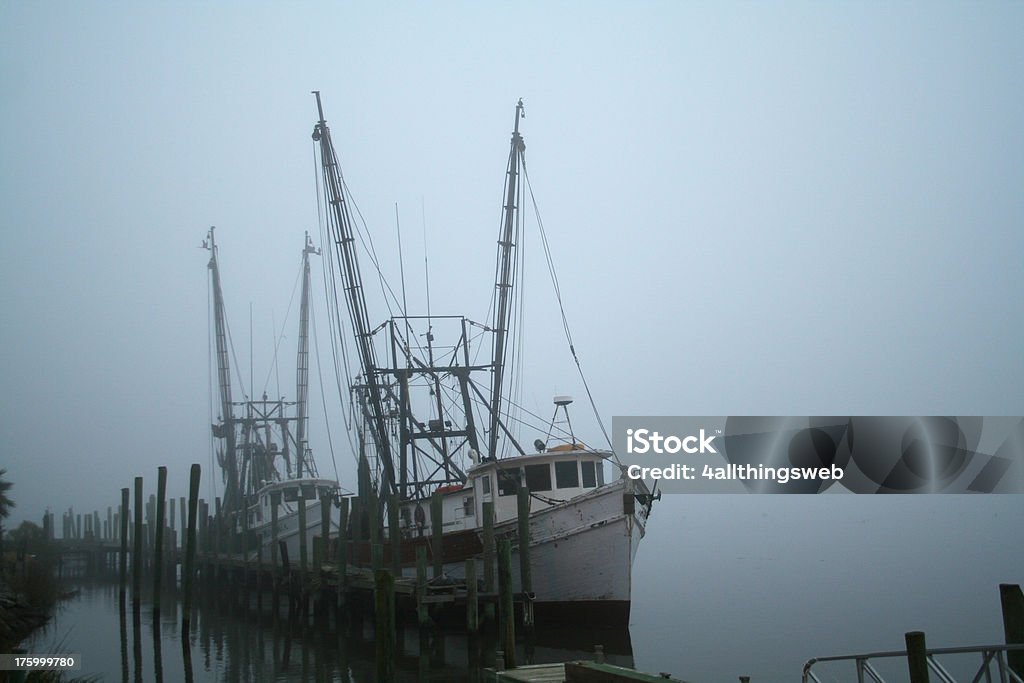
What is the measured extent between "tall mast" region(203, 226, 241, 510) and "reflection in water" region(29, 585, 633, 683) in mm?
16008

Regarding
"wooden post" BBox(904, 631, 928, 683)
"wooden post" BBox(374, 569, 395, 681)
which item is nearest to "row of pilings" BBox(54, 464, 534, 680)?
"wooden post" BBox(374, 569, 395, 681)

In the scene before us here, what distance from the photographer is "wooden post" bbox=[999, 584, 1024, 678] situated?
13774 mm

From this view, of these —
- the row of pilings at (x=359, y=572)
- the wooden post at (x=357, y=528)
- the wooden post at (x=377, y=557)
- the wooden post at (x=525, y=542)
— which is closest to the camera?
the row of pilings at (x=359, y=572)

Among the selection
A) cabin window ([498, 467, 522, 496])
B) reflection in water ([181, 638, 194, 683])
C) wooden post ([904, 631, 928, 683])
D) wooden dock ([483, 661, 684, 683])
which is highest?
cabin window ([498, 467, 522, 496])

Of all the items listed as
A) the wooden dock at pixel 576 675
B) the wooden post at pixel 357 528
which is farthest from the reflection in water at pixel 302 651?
the wooden dock at pixel 576 675

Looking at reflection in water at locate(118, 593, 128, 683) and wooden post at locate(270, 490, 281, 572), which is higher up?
wooden post at locate(270, 490, 281, 572)

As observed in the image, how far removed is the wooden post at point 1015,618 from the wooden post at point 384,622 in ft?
31.0

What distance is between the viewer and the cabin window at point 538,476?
2725 centimetres

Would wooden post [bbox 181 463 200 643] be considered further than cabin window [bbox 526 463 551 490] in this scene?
Yes

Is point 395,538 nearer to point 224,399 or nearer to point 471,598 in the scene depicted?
point 471,598

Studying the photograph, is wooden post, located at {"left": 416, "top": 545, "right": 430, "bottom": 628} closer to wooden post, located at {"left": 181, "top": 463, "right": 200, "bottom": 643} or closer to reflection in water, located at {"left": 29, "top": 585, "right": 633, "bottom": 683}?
reflection in water, located at {"left": 29, "top": 585, "right": 633, "bottom": 683}

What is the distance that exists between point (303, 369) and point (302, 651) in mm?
32967

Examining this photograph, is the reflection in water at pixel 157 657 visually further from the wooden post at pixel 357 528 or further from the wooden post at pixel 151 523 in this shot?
the wooden post at pixel 151 523

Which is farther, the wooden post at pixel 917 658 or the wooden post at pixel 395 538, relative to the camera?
the wooden post at pixel 395 538
